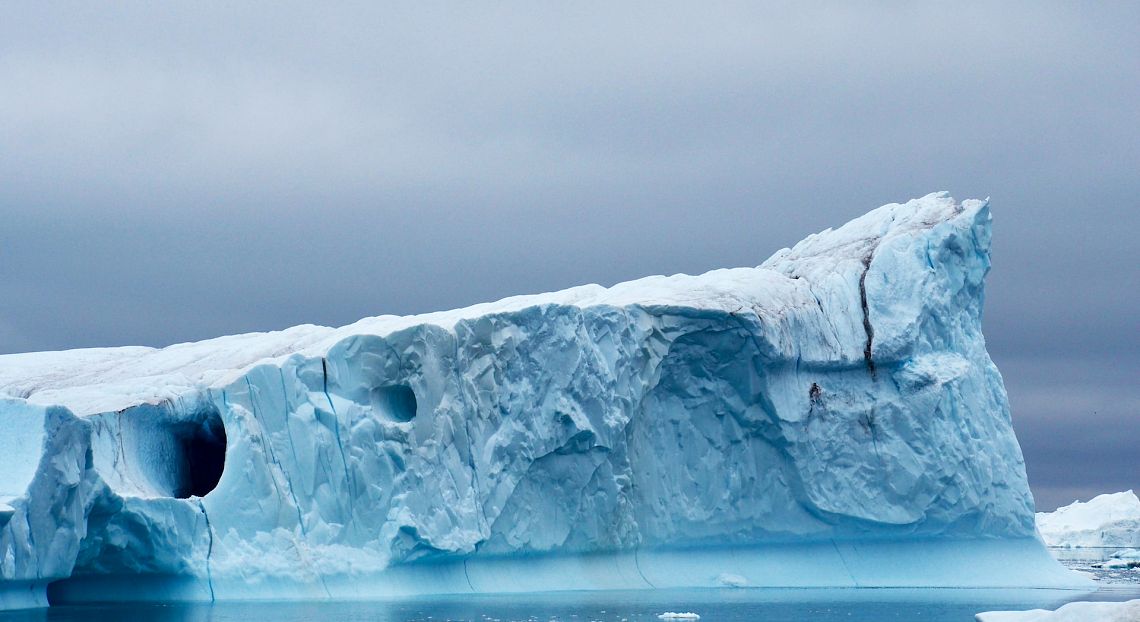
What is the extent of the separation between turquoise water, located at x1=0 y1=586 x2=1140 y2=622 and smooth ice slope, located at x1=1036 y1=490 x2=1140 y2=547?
24.0m

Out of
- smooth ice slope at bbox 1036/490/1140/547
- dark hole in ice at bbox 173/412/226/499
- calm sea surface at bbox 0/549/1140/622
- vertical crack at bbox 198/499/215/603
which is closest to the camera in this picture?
calm sea surface at bbox 0/549/1140/622

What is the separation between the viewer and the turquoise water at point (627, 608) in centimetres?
1711

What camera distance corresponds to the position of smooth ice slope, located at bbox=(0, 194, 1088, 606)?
1861cm

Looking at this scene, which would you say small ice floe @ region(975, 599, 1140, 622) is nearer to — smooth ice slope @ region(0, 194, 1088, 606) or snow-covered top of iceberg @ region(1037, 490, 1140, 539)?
smooth ice slope @ region(0, 194, 1088, 606)

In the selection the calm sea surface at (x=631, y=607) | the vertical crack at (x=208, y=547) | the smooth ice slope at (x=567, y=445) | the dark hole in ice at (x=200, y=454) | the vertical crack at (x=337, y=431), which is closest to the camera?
the calm sea surface at (x=631, y=607)

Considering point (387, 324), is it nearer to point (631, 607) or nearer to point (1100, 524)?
point (631, 607)

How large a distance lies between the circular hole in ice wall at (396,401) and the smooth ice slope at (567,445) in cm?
3

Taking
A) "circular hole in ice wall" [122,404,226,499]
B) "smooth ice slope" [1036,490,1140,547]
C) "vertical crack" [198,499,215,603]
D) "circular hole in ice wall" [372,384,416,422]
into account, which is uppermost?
"circular hole in ice wall" [372,384,416,422]

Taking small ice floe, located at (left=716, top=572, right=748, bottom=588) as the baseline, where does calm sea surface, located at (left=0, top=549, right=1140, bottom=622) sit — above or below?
above

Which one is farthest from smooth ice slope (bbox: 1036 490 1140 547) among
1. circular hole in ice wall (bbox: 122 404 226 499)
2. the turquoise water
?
circular hole in ice wall (bbox: 122 404 226 499)

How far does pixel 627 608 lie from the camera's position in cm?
1898

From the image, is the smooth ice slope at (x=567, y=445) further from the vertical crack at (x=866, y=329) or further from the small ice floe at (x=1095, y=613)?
the small ice floe at (x=1095, y=613)

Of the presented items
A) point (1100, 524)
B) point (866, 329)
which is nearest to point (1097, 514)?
point (1100, 524)

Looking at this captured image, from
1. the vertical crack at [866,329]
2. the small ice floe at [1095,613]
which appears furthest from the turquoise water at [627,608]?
the small ice floe at [1095,613]
